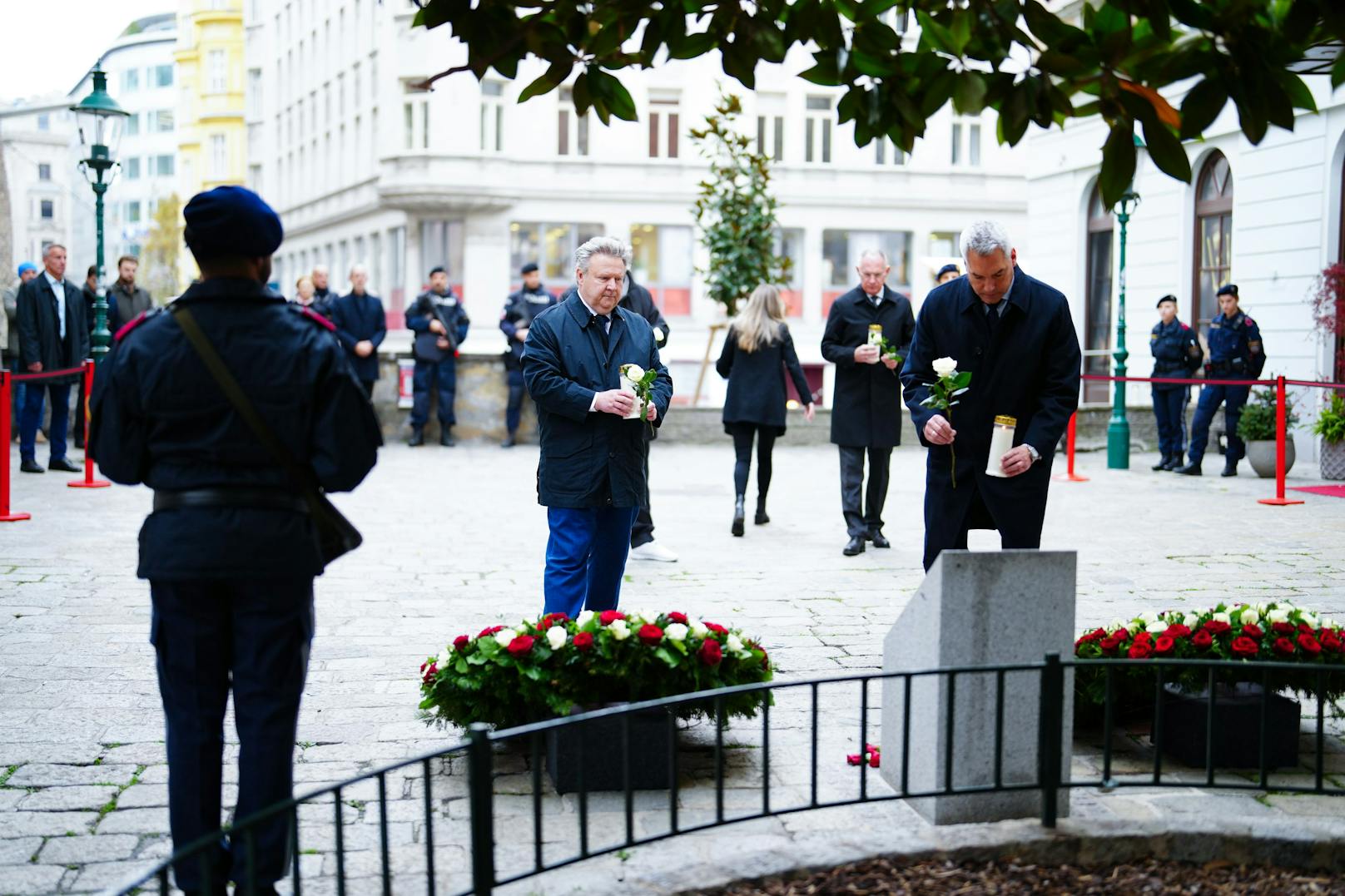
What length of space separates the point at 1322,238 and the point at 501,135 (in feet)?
103

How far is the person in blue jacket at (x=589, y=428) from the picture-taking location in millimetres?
6547

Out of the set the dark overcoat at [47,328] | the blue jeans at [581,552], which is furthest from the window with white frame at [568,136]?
the blue jeans at [581,552]

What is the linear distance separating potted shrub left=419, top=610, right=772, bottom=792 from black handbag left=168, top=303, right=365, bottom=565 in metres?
1.30

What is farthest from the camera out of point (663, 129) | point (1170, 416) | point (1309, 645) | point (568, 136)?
point (568, 136)

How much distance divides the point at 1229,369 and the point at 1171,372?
101cm

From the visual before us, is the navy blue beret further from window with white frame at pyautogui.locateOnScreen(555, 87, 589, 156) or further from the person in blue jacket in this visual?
window with white frame at pyautogui.locateOnScreen(555, 87, 589, 156)

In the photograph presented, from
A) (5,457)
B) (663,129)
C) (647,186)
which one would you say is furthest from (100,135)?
(663,129)

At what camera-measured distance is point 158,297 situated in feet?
257

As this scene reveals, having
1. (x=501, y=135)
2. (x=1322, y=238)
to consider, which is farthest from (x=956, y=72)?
(x=501, y=135)

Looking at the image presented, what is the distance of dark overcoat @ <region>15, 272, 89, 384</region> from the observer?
53.0ft

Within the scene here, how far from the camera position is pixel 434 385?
816 inches

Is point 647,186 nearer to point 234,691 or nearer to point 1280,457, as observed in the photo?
point 1280,457

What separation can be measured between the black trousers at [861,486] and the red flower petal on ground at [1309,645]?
518 centimetres

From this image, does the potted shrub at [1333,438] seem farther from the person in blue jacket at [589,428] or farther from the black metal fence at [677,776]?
the black metal fence at [677,776]
